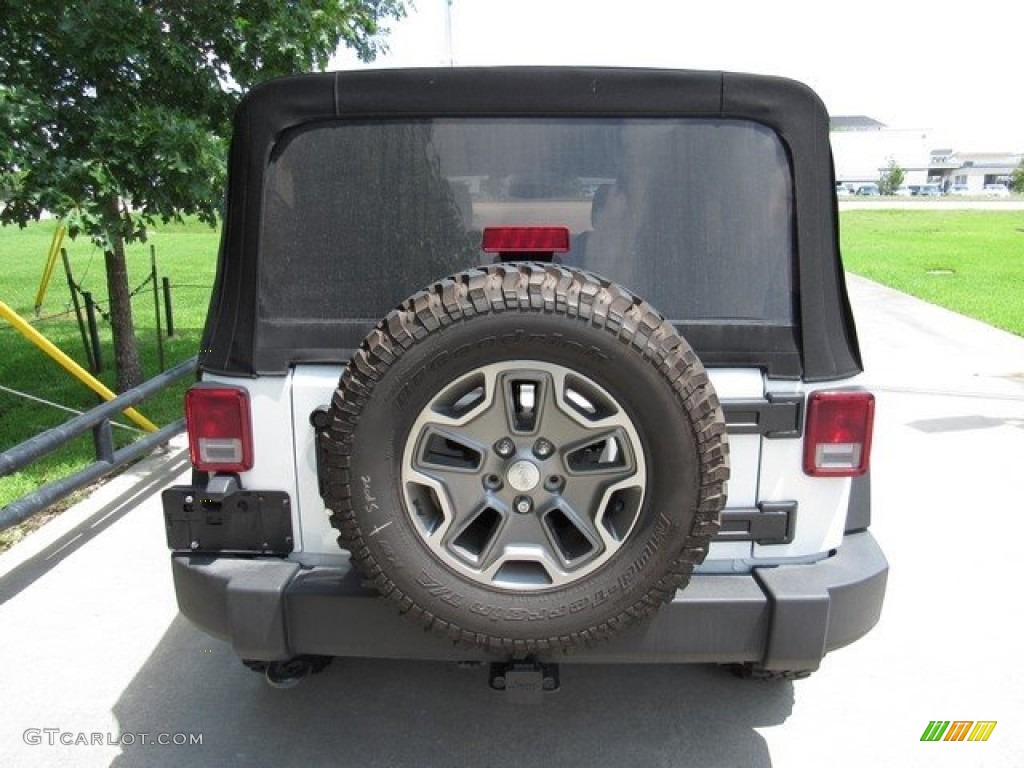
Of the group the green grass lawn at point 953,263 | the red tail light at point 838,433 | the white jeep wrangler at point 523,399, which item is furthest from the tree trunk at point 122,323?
the green grass lawn at point 953,263

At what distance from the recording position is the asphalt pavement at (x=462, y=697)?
9.30 ft

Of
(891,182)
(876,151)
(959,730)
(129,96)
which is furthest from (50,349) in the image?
(876,151)

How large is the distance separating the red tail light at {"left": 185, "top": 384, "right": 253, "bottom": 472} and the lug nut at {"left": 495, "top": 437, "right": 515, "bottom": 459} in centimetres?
82

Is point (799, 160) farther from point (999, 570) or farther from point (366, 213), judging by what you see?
point (999, 570)

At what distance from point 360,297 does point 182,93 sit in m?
4.20

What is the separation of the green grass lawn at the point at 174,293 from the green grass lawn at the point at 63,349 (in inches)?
0.5

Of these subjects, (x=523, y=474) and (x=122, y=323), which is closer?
(x=523, y=474)

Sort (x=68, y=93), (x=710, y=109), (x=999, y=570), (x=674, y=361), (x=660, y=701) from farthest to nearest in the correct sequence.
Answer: (x=68, y=93), (x=999, y=570), (x=660, y=701), (x=710, y=109), (x=674, y=361)

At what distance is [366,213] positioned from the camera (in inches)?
96.6

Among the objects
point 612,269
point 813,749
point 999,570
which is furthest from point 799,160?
point 999,570

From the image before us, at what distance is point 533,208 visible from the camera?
247 centimetres

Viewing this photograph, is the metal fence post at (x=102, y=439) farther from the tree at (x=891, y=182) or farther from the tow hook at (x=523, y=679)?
the tree at (x=891, y=182)

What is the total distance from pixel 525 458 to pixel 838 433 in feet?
3.17

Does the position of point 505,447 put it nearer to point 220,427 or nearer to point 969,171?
point 220,427
